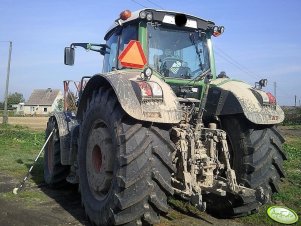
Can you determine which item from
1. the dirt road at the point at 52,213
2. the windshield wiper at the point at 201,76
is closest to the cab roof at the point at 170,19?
the windshield wiper at the point at 201,76

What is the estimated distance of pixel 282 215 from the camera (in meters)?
5.12

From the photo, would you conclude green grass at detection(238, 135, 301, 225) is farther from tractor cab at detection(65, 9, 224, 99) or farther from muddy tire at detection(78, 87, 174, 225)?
tractor cab at detection(65, 9, 224, 99)

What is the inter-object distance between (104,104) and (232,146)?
1732 millimetres

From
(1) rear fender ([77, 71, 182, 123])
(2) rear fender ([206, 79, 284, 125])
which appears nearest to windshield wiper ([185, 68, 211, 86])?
(2) rear fender ([206, 79, 284, 125])

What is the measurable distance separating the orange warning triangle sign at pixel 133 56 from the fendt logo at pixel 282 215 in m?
2.57

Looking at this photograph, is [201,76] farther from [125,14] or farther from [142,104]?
[142,104]

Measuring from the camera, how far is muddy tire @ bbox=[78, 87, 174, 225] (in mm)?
3910

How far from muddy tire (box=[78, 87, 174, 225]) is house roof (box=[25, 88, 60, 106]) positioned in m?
83.4

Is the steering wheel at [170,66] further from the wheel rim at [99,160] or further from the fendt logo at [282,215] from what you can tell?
the fendt logo at [282,215]

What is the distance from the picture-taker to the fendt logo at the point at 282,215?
16.3ft

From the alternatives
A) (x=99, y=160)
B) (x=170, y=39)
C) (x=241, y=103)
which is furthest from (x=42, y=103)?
(x=241, y=103)

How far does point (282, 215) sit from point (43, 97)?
8761 cm

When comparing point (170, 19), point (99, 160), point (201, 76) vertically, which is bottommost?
point (99, 160)

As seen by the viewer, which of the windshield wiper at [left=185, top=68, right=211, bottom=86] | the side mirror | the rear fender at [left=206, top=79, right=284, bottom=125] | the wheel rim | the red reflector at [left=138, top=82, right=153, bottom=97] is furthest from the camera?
the side mirror
